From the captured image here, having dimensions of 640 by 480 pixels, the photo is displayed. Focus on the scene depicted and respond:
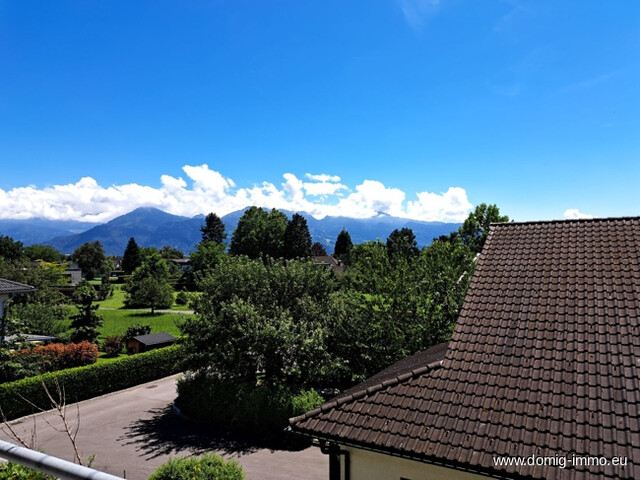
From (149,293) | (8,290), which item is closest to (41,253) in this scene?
(149,293)

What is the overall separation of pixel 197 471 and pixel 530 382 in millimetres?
7535

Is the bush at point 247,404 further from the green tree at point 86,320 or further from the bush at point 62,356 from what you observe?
the green tree at point 86,320

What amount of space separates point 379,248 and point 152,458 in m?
14.5

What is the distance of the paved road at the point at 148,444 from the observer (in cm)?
1574

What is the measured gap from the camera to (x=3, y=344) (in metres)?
22.3

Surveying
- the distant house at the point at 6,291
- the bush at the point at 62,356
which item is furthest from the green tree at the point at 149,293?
the distant house at the point at 6,291

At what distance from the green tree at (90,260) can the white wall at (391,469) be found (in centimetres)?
12066

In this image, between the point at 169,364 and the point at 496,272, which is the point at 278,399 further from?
the point at 169,364

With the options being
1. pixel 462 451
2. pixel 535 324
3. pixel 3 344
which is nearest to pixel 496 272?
pixel 535 324

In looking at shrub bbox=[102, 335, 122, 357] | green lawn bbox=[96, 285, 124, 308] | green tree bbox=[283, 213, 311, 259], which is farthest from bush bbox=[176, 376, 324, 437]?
green tree bbox=[283, 213, 311, 259]

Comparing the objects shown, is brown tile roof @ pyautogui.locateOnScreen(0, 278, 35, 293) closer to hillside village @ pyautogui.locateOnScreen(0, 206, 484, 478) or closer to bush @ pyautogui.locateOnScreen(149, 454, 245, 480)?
hillside village @ pyautogui.locateOnScreen(0, 206, 484, 478)

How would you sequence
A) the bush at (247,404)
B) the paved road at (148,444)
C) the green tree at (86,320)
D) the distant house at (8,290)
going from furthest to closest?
the green tree at (86,320)
the distant house at (8,290)
the bush at (247,404)
the paved road at (148,444)

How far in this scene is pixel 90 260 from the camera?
369ft

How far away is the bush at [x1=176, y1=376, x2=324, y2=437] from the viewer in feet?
60.8
